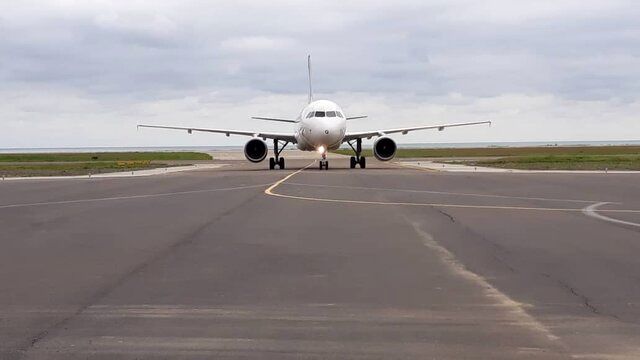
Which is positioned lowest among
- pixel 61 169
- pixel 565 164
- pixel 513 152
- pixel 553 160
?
pixel 565 164

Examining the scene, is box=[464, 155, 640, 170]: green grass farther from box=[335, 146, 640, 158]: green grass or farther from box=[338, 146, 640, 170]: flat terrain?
box=[335, 146, 640, 158]: green grass

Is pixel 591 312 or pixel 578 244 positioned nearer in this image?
pixel 591 312

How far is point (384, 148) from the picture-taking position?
4528 centimetres

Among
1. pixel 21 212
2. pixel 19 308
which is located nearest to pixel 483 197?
pixel 21 212

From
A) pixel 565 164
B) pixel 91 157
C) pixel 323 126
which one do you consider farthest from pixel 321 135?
pixel 91 157

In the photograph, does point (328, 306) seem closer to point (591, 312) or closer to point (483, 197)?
point (591, 312)

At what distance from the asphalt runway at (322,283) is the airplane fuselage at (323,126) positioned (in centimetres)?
2342

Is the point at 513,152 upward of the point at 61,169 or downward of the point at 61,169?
downward

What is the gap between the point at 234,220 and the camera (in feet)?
51.8

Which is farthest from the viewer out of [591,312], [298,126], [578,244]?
[298,126]

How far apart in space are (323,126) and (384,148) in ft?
18.1

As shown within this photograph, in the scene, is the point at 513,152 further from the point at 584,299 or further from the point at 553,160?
the point at 584,299

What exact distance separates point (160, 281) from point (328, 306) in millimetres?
2447

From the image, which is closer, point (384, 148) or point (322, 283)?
point (322, 283)
